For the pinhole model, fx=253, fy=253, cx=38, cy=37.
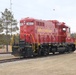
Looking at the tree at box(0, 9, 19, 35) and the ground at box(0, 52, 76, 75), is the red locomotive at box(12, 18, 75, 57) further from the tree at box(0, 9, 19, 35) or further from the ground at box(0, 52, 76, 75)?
the tree at box(0, 9, 19, 35)

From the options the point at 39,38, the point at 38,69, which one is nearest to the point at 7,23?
the point at 39,38

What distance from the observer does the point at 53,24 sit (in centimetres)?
3147

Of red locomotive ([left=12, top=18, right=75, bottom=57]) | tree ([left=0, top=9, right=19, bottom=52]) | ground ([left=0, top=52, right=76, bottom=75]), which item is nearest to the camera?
ground ([left=0, top=52, right=76, bottom=75])

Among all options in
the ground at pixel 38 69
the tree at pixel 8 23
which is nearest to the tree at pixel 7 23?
the tree at pixel 8 23

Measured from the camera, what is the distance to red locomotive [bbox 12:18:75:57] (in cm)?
2469

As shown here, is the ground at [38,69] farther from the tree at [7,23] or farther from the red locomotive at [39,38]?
the tree at [7,23]

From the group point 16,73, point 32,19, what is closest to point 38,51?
point 32,19

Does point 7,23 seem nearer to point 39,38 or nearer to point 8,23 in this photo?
point 8,23

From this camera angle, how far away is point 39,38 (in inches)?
1076

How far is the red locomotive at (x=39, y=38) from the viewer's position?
24688 mm

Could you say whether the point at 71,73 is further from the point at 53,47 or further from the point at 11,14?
the point at 11,14

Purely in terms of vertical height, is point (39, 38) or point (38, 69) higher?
point (39, 38)

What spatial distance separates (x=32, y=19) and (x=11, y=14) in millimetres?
26729

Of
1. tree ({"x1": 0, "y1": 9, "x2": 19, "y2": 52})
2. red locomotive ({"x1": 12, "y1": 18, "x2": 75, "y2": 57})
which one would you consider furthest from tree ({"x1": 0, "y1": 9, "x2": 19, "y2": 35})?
red locomotive ({"x1": 12, "y1": 18, "x2": 75, "y2": 57})
